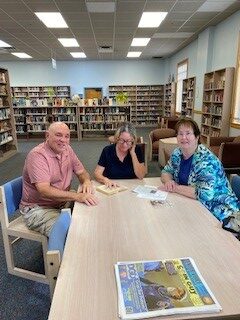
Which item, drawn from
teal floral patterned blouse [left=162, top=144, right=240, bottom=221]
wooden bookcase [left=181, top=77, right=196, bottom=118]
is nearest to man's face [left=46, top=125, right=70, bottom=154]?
teal floral patterned blouse [left=162, top=144, right=240, bottom=221]

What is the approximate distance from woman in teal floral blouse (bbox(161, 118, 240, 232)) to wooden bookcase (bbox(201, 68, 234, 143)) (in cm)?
430

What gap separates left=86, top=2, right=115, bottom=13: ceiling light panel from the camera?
4945mm

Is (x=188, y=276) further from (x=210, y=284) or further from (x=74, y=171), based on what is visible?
(x=74, y=171)

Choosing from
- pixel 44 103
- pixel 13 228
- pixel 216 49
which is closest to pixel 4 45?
pixel 44 103

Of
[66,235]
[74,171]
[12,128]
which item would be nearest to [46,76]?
[12,128]

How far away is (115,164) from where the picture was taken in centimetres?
241

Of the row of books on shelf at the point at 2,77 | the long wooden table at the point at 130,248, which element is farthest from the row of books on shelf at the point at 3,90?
the long wooden table at the point at 130,248

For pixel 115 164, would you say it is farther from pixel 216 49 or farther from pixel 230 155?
pixel 216 49

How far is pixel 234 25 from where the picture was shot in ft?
18.4

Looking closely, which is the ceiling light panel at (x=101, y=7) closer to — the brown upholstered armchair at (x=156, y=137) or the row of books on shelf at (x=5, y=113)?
the brown upholstered armchair at (x=156, y=137)

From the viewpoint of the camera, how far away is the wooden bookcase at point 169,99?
10625 mm

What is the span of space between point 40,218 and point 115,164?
864mm

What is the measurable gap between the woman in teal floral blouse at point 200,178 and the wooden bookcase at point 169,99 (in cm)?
912

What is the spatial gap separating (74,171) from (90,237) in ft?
3.55
